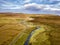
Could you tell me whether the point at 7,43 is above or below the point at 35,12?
below

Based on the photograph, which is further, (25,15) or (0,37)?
(25,15)

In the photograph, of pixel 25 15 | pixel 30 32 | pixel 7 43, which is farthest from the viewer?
pixel 25 15

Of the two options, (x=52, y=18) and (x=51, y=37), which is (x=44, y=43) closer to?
(x=51, y=37)

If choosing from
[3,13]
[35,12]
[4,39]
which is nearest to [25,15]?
[35,12]

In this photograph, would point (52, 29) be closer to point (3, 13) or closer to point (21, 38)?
point (21, 38)

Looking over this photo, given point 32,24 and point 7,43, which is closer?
point 7,43

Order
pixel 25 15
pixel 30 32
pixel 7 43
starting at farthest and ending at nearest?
pixel 25 15
pixel 30 32
pixel 7 43

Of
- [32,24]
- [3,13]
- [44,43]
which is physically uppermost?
[3,13]

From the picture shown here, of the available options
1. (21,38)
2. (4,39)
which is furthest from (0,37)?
(21,38)

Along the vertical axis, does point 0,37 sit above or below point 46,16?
below
